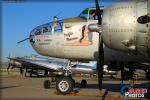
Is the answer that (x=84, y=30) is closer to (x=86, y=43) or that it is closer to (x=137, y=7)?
(x=86, y=43)

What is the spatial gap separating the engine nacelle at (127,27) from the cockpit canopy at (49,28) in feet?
15.2

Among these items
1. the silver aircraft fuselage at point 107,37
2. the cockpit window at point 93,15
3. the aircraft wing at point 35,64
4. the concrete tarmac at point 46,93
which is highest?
the cockpit window at point 93,15

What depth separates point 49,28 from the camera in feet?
61.4

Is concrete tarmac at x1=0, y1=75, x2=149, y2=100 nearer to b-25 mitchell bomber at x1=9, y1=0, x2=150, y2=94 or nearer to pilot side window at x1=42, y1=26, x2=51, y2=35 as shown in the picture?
b-25 mitchell bomber at x1=9, y1=0, x2=150, y2=94

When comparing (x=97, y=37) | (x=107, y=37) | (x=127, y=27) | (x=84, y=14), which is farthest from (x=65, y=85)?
(x=127, y=27)

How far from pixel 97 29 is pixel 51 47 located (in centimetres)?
415

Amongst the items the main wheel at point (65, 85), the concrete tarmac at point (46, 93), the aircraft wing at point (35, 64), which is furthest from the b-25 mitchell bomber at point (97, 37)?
the aircraft wing at point (35, 64)

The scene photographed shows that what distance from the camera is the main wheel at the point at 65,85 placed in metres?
17.7

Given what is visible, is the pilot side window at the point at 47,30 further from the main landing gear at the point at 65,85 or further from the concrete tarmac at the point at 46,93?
the concrete tarmac at the point at 46,93

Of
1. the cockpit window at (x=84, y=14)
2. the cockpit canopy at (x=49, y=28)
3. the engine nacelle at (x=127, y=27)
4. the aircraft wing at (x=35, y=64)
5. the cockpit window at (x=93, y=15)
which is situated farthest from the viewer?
the aircraft wing at (x=35, y=64)

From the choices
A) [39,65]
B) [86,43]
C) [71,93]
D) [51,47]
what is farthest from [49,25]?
[39,65]

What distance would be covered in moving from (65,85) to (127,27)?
556 cm

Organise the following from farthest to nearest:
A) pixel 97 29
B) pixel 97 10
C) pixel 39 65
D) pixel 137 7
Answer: pixel 39 65, pixel 97 10, pixel 97 29, pixel 137 7

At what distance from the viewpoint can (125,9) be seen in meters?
13.8
